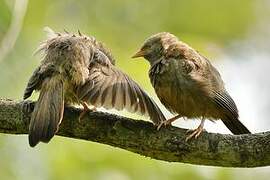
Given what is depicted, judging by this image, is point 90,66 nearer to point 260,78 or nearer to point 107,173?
point 107,173

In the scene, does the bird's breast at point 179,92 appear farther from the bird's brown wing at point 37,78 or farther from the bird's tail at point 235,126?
the bird's brown wing at point 37,78

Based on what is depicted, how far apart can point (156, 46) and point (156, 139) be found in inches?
55.4

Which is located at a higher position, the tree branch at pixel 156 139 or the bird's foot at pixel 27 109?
the bird's foot at pixel 27 109

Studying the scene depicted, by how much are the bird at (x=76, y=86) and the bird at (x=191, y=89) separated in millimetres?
285

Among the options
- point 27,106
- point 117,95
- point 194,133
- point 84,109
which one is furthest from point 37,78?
point 194,133

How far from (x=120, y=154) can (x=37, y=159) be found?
2.21ft

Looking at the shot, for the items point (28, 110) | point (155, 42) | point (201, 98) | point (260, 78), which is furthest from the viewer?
point (260, 78)

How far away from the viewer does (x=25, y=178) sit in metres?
6.98

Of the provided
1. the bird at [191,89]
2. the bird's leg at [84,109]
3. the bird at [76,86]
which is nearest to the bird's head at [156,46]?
the bird at [191,89]

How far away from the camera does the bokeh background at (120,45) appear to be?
682cm

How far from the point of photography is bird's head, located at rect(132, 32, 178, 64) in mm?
6554

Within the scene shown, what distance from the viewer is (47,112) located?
5449 mm

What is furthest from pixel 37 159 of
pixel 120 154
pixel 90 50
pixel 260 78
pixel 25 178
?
pixel 260 78

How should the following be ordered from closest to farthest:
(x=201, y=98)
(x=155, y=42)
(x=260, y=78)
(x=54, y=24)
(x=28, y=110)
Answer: (x=28, y=110) < (x=201, y=98) < (x=155, y=42) < (x=54, y=24) < (x=260, y=78)
